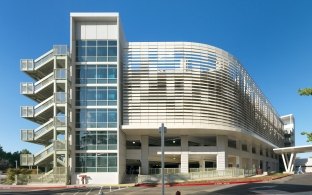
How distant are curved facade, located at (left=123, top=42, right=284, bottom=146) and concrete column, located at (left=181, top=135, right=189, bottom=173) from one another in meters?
5.07

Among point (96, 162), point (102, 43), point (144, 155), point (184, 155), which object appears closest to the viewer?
point (96, 162)

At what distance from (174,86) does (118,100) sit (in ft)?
25.3

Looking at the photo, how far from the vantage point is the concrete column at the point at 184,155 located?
59.4 metres

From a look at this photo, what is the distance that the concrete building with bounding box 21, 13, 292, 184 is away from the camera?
52.8 metres

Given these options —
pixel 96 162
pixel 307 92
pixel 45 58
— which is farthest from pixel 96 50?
pixel 307 92

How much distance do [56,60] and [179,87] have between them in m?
Answer: 15.9

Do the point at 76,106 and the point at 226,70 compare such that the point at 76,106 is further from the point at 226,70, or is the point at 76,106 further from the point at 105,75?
the point at 226,70

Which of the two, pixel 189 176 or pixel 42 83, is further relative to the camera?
pixel 189 176

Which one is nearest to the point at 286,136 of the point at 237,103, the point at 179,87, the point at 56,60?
the point at 237,103

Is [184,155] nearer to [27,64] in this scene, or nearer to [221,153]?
[221,153]

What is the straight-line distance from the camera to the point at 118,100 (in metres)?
54.3

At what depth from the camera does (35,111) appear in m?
53.0

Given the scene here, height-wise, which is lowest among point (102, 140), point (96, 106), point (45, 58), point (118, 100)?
point (102, 140)

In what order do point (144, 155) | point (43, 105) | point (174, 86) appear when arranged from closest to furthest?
point (43, 105)
point (174, 86)
point (144, 155)
